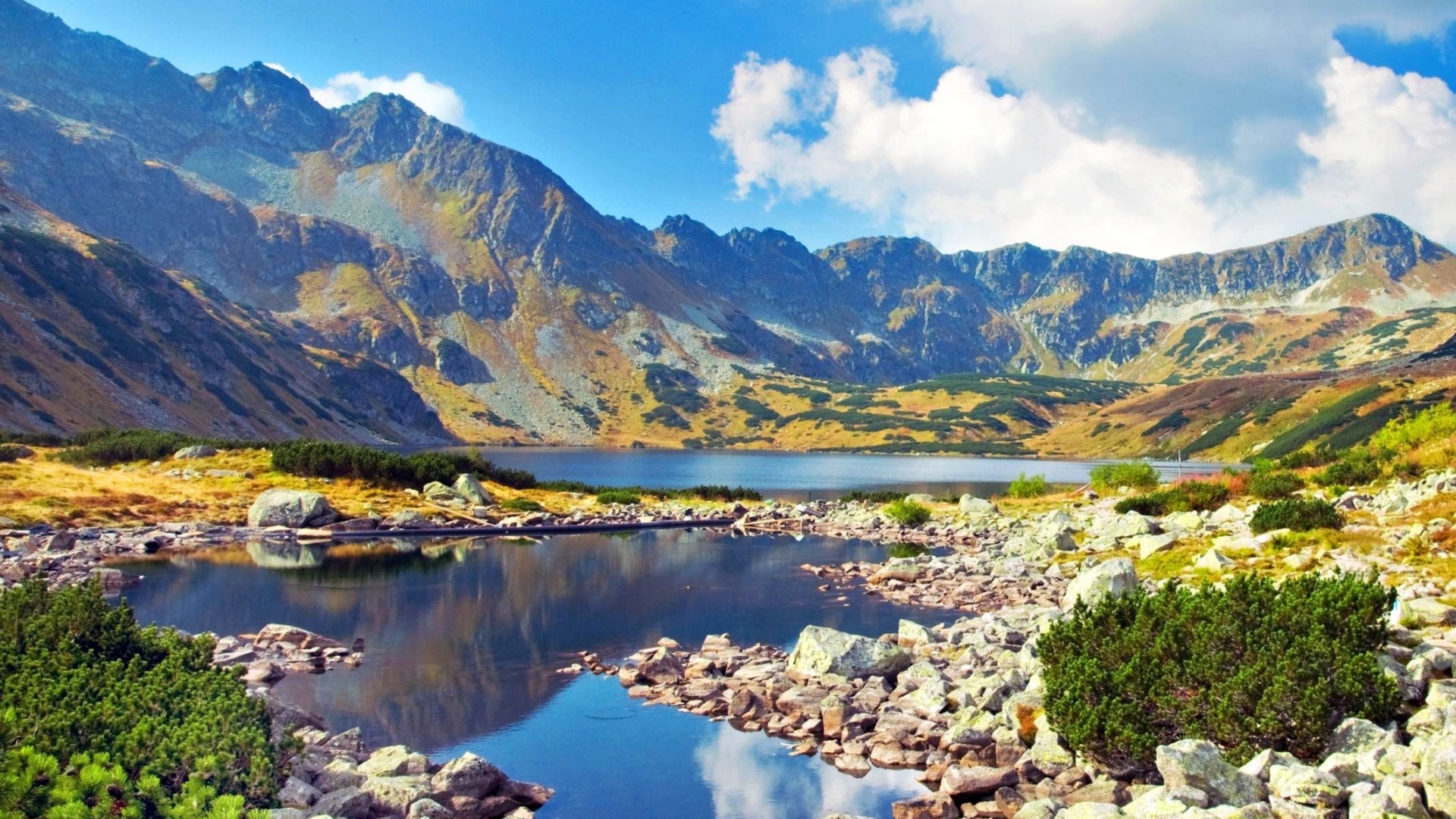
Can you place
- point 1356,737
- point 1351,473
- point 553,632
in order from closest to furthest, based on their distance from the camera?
1. point 1356,737
2. point 553,632
3. point 1351,473

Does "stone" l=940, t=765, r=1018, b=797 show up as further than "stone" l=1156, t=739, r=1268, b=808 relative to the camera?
Yes

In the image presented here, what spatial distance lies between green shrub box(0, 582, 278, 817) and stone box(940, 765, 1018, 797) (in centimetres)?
1219

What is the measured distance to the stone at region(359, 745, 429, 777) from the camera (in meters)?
16.1

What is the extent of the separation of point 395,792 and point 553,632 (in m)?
18.4

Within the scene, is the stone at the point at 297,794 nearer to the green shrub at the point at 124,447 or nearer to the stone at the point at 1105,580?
the stone at the point at 1105,580

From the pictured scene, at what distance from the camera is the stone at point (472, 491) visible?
235 ft

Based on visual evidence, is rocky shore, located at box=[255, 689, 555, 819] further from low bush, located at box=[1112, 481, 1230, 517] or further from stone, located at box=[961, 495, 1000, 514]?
stone, located at box=[961, 495, 1000, 514]

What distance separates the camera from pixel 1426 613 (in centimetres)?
1995

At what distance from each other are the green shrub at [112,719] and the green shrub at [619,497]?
66108 mm

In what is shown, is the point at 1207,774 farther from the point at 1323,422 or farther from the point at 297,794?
the point at 1323,422

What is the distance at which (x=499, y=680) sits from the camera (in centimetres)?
2631

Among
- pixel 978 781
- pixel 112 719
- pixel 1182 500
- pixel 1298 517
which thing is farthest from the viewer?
pixel 1182 500

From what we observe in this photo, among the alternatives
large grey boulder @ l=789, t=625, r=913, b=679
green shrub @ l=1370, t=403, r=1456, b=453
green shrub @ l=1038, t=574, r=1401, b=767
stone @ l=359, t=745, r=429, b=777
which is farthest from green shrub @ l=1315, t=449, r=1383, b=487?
stone @ l=359, t=745, r=429, b=777

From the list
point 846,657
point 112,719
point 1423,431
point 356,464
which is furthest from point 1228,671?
point 356,464
